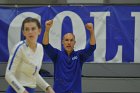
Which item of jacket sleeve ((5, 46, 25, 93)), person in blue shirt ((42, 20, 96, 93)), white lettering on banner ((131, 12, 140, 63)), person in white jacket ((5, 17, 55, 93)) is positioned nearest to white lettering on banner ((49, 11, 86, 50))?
white lettering on banner ((131, 12, 140, 63))

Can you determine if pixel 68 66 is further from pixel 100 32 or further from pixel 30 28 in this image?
pixel 100 32

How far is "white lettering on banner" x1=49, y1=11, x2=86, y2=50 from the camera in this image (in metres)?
6.86

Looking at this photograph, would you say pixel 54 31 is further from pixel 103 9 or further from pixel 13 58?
pixel 13 58

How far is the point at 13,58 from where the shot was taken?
10.2 feet

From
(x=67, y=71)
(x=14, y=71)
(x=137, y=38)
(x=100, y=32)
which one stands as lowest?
(x=67, y=71)

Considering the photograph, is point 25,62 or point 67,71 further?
point 67,71

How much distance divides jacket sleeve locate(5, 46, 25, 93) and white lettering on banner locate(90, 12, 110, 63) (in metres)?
3.84

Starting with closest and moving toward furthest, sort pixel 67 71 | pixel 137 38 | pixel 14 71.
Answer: pixel 14 71 < pixel 67 71 < pixel 137 38

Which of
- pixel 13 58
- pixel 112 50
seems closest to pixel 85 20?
pixel 112 50

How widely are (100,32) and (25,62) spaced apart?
12.6 ft

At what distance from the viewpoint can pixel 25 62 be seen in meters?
3.20

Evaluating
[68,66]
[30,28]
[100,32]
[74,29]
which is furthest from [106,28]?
[30,28]

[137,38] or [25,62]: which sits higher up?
[137,38]

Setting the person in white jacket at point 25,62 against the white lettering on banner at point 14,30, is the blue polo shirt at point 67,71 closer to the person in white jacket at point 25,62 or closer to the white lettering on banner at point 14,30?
the person in white jacket at point 25,62
